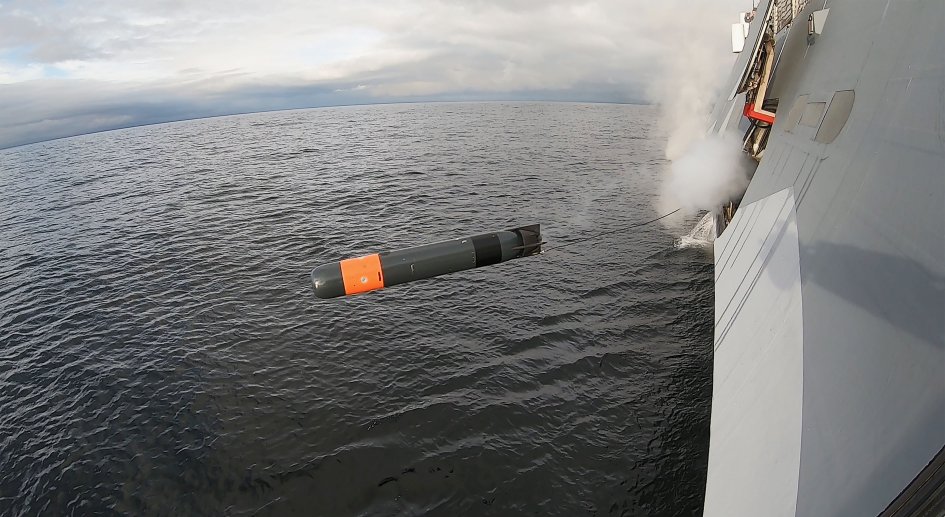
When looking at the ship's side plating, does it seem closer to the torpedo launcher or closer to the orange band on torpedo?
the torpedo launcher

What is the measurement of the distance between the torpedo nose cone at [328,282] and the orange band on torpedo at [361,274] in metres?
0.11

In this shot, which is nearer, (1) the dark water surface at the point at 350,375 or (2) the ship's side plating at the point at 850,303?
(2) the ship's side plating at the point at 850,303

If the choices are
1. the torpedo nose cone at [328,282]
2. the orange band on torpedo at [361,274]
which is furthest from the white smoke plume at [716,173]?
the torpedo nose cone at [328,282]

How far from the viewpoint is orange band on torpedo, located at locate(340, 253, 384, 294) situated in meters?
10.4

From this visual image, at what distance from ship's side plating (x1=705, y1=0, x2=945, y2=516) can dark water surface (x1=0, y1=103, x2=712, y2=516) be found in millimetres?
4928

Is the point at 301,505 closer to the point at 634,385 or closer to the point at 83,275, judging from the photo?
the point at 634,385

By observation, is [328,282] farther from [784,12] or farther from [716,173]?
[716,173]

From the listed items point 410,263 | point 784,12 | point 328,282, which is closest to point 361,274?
point 328,282

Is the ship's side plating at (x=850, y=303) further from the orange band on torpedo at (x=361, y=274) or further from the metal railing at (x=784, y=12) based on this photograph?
the orange band on torpedo at (x=361, y=274)

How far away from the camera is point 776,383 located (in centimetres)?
783

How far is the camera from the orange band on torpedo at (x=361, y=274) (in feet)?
34.0

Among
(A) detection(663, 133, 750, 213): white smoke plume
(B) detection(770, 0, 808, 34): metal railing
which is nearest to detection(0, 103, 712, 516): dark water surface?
(A) detection(663, 133, 750, 213): white smoke plume

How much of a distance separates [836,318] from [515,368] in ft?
38.4

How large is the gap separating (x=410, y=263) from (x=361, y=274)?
114 centimetres
